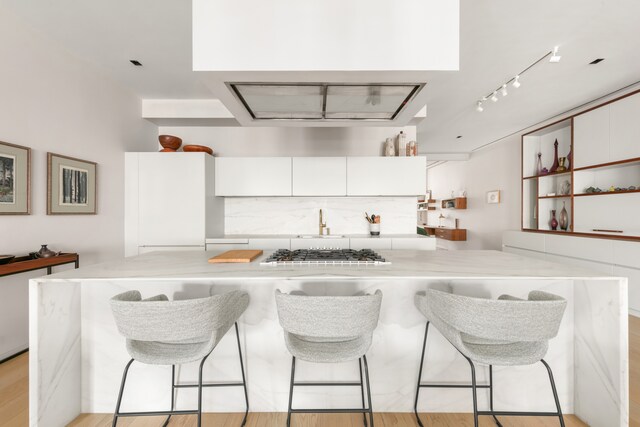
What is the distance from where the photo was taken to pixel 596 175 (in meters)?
3.67

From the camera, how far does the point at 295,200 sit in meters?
3.76

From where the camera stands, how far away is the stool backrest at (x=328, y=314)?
112 cm

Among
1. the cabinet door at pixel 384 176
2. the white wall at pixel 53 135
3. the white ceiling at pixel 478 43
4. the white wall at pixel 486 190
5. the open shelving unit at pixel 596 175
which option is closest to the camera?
the white ceiling at pixel 478 43

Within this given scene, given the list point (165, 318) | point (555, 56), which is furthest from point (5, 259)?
point (555, 56)

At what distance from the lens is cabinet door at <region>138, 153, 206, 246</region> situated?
3.15m

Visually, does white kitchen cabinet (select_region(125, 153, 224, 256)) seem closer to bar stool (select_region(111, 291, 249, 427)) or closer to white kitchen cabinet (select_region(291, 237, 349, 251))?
white kitchen cabinet (select_region(291, 237, 349, 251))

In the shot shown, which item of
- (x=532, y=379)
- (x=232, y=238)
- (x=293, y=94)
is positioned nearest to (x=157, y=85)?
(x=232, y=238)

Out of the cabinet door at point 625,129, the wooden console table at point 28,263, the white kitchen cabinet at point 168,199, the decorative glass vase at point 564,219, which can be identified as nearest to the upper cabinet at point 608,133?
the cabinet door at point 625,129

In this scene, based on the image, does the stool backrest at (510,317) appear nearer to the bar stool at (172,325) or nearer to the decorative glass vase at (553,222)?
the bar stool at (172,325)

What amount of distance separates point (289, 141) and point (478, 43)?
7.51 ft

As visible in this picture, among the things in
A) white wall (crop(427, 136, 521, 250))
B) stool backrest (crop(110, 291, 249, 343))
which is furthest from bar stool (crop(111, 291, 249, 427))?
white wall (crop(427, 136, 521, 250))

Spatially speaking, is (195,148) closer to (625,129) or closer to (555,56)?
(555,56)

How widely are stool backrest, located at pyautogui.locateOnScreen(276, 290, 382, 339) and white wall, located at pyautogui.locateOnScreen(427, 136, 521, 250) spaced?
16.7 ft

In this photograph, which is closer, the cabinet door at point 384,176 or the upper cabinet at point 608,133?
the upper cabinet at point 608,133
